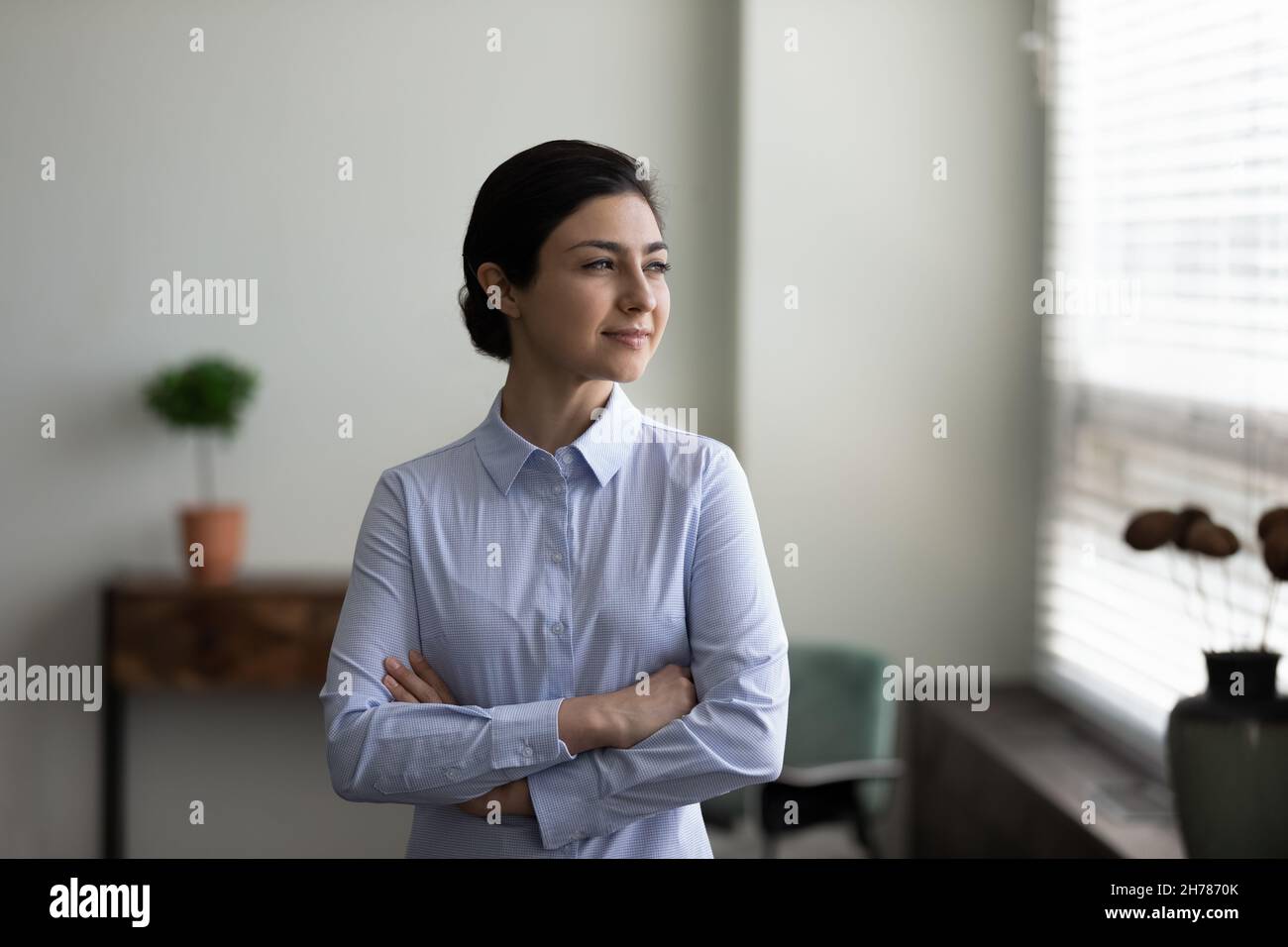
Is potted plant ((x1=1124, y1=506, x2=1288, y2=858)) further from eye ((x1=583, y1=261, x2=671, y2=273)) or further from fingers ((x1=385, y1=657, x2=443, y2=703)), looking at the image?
fingers ((x1=385, y1=657, x2=443, y2=703))

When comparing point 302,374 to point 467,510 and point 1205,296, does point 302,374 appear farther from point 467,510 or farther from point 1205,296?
point 1205,296

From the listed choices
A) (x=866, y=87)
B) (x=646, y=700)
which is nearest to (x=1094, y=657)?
(x=866, y=87)

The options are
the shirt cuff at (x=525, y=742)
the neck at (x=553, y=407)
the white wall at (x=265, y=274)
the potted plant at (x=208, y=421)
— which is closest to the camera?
the shirt cuff at (x=525, y=742)

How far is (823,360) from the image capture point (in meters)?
2.70

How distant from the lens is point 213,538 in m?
2.67

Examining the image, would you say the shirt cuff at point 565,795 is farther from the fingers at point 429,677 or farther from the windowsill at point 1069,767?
the windowsill at point 1069,767

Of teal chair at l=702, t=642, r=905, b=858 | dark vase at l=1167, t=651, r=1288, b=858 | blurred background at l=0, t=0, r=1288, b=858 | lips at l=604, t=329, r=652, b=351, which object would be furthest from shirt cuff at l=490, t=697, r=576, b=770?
teal chair at l=702, t=642, r=905, b=858

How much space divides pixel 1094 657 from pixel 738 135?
4.30 ft

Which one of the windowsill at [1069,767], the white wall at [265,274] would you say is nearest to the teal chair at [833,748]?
the windowsill at [1069,767]

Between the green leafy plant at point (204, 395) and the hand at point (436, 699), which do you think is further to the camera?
the green leafy plant at point (204, 395)

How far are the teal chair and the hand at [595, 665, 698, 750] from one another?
1.35 m

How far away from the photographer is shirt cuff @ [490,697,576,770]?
1169mm

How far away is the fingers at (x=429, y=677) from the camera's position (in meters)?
1.22

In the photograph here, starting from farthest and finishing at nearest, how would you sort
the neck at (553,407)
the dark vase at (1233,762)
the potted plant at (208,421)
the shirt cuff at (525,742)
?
1. the potted plant at (208,421)
2. the dark vase at (1233,762)
3. the neck at (553,407)
4. the shirt cuff at (525,742)
